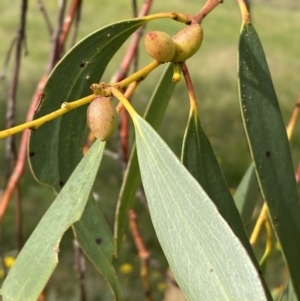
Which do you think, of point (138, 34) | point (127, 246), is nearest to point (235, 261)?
point (138, 34)

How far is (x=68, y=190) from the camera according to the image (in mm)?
473

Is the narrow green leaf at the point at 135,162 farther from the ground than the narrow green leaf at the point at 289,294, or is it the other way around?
the narrow green leaf at the point at 135,162

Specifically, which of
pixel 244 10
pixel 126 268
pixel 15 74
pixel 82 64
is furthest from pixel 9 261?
pixel 244 10

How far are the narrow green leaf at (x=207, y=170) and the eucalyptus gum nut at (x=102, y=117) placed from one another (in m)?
0.09

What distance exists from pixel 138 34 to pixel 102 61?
34 cm

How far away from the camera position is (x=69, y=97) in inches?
22.0

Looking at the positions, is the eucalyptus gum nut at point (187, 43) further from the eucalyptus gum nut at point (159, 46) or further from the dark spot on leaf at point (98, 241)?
the dark spot on leaf at point (98, 241)

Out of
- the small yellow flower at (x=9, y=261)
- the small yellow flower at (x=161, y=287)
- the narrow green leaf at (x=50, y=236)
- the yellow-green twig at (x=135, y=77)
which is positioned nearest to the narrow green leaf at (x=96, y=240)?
the narrow green leaf at (x=50, y=236)

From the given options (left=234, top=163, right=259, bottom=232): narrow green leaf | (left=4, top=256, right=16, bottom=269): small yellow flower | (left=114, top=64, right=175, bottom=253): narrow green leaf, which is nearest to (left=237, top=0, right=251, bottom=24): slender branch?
(left=114, top=64, right=175, bottom=253): narrow green leaf

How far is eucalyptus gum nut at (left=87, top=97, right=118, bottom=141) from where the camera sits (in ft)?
1.32

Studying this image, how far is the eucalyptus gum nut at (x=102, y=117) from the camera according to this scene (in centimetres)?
40

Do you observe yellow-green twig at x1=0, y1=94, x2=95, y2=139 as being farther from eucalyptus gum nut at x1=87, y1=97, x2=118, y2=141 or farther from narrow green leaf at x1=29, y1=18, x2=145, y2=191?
narrow green leaf at x1=29, y1=18, x2=145, y2=191

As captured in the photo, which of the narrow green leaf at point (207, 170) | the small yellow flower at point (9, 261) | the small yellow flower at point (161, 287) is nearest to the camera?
the narrow green leaf at point (207, 170)

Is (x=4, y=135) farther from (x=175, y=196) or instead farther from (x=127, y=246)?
(x=127, y=246)
